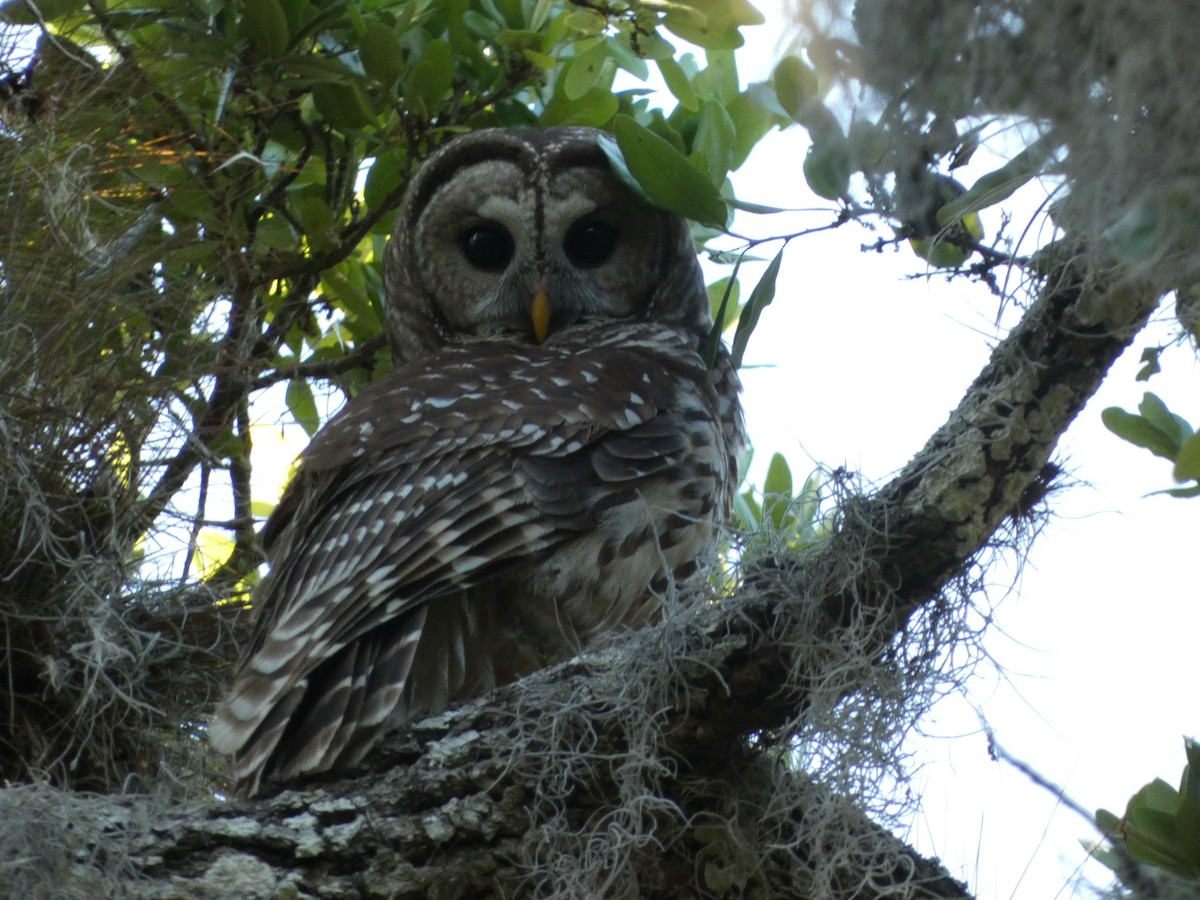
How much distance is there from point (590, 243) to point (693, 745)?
6.40ft

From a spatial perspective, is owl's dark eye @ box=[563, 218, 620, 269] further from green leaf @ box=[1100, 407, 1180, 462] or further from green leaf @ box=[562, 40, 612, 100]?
green leaf @ box=[1100, 407, 1180, 462]

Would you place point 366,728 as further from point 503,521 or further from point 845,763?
point 845,763

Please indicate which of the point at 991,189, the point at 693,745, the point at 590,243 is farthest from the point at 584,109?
the point at 991,189

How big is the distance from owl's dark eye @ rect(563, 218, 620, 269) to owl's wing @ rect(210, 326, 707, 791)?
0.61 metres

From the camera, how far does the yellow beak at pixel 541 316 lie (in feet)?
12.6

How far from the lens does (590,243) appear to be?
400 cm

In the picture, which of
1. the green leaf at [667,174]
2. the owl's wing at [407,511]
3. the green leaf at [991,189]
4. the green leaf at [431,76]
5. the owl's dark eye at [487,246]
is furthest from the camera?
the owl's dark eye at [487,246]

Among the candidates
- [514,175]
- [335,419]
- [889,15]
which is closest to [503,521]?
[335,419]

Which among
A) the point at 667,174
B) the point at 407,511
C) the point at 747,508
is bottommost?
the point at 407,511

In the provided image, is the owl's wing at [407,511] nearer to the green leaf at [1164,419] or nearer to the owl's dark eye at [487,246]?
the owl's dark eye at [487,246]

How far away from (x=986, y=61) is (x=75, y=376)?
2452 mm

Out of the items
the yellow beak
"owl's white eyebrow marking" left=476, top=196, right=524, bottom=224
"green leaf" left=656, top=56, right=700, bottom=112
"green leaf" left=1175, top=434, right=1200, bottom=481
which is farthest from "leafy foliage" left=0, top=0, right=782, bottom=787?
"green leaf" left=1175, top=434, right=1200, bottom=481

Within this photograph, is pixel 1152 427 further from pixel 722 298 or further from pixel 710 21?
pixel 722 298

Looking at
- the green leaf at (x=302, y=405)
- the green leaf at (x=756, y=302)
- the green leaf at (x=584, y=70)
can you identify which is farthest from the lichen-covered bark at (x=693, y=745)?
the green leaf at (x=302, y=405)
